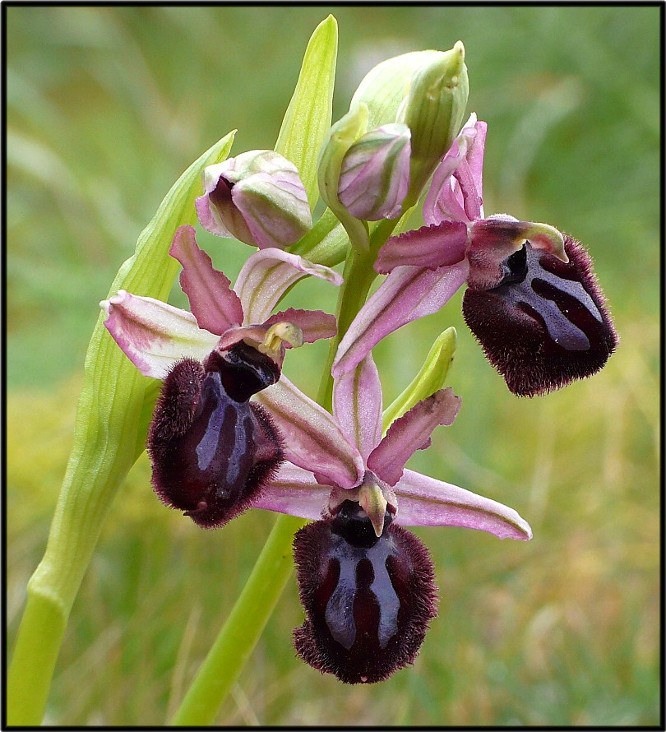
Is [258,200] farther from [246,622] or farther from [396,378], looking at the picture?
[396,378]

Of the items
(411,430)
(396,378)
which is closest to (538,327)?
(411,430)

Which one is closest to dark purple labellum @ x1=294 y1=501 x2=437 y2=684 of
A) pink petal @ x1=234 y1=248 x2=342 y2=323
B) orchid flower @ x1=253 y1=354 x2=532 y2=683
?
orchid flower @ x1=253 y1=354 x2=532 y2=683

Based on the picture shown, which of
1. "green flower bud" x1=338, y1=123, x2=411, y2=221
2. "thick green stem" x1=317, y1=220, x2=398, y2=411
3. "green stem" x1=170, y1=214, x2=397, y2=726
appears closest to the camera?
"green flower bud" x1=338, y1=123, x2=411, y2=221

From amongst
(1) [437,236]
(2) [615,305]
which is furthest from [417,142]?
(2) [615,305]

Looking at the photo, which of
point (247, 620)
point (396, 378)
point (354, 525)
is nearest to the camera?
point (354, 525)

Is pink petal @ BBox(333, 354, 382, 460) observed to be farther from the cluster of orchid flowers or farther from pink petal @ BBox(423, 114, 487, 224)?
pink petal @ BBox(423, 114, 487, 224)

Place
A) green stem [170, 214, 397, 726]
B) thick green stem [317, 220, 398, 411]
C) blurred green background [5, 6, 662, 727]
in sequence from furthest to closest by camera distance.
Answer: blurred green background [5, 6, 662, 727], green stem [170, 214, 397, 726], thick green stem [317, 220, 398, 411]

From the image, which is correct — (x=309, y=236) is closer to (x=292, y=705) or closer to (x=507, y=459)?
(x=292, y=705)
